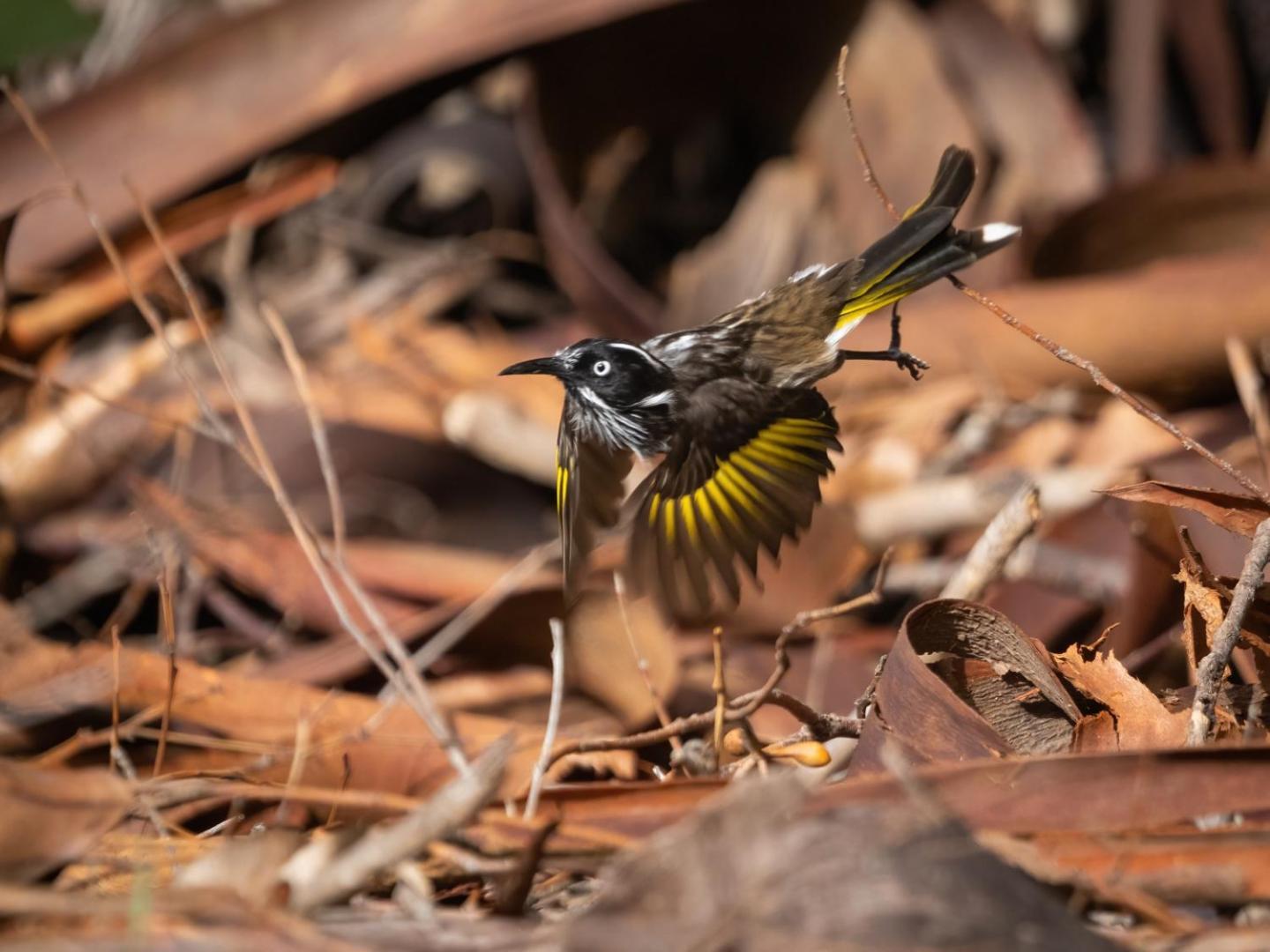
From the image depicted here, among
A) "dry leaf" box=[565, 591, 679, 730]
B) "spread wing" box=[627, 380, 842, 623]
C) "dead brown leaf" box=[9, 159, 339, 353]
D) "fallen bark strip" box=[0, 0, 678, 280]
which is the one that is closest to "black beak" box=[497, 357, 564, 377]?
"spread wing" box=[627, 380, 842, 623]

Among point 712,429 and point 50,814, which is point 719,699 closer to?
point 712,429

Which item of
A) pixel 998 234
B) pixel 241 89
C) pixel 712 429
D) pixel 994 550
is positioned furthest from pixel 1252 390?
pixel 241 89

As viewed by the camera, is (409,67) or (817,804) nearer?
(817,804)

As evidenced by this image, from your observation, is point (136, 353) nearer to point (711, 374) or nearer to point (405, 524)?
point (405, 524)

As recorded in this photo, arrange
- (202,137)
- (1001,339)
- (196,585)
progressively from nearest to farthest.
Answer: (196,585)
(1001,339)
(202,137)

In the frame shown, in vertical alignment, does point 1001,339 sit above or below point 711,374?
below

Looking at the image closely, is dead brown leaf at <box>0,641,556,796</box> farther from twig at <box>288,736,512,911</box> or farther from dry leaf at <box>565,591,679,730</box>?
twig at <box>288,736,512,911</box>

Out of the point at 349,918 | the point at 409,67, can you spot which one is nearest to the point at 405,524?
the point at 409,67
